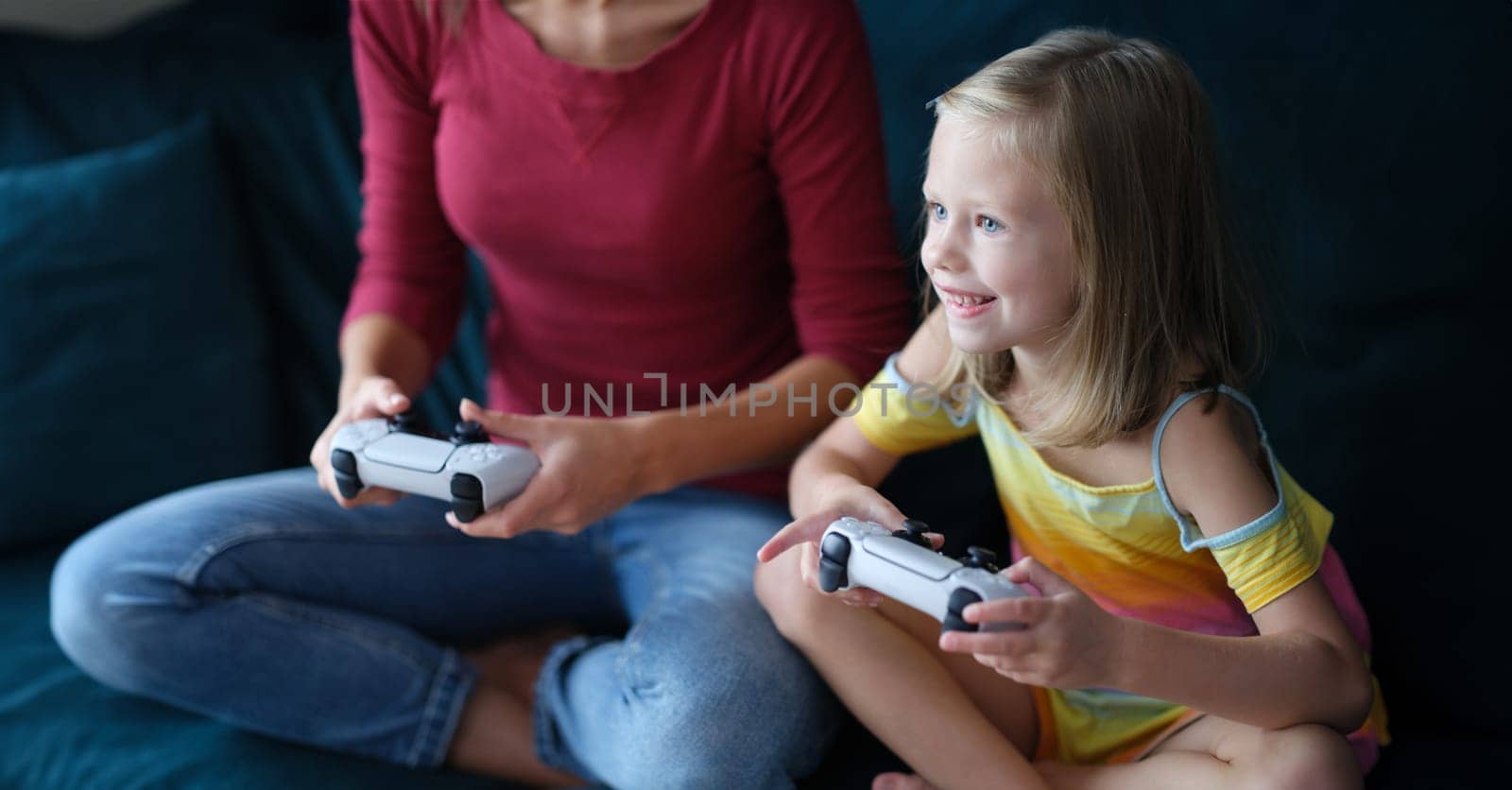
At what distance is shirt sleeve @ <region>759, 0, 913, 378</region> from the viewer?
2.76 ft

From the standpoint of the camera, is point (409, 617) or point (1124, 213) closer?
point (1124, 213)

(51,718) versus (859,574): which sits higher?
(859,574)

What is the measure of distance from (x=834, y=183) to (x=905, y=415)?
18cm

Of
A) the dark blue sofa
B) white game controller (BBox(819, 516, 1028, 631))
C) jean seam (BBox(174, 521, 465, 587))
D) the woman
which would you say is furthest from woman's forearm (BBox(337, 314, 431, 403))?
white game controller (BBox(819, 516, 1028, 631))

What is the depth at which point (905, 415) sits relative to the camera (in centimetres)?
79

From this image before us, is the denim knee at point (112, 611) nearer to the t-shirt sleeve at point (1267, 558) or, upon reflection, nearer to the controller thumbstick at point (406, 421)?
the controller thumbstick at point (406, 421)

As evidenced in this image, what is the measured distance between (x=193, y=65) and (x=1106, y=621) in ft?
3.34

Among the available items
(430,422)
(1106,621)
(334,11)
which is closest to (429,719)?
(430,422)

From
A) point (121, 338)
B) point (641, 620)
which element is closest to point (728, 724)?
point (641, 620)

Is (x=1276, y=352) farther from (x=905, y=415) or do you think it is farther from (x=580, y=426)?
(x=580, y=426)

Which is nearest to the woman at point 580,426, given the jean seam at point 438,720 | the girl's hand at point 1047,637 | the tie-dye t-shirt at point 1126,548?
the jean seam at point 438,720

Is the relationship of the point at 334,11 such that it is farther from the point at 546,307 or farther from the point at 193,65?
the point at 546,307

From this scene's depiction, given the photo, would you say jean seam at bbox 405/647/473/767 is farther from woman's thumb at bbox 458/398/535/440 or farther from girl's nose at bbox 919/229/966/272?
girl's nose at bbox 919/229/966/272

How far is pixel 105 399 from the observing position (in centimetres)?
107
